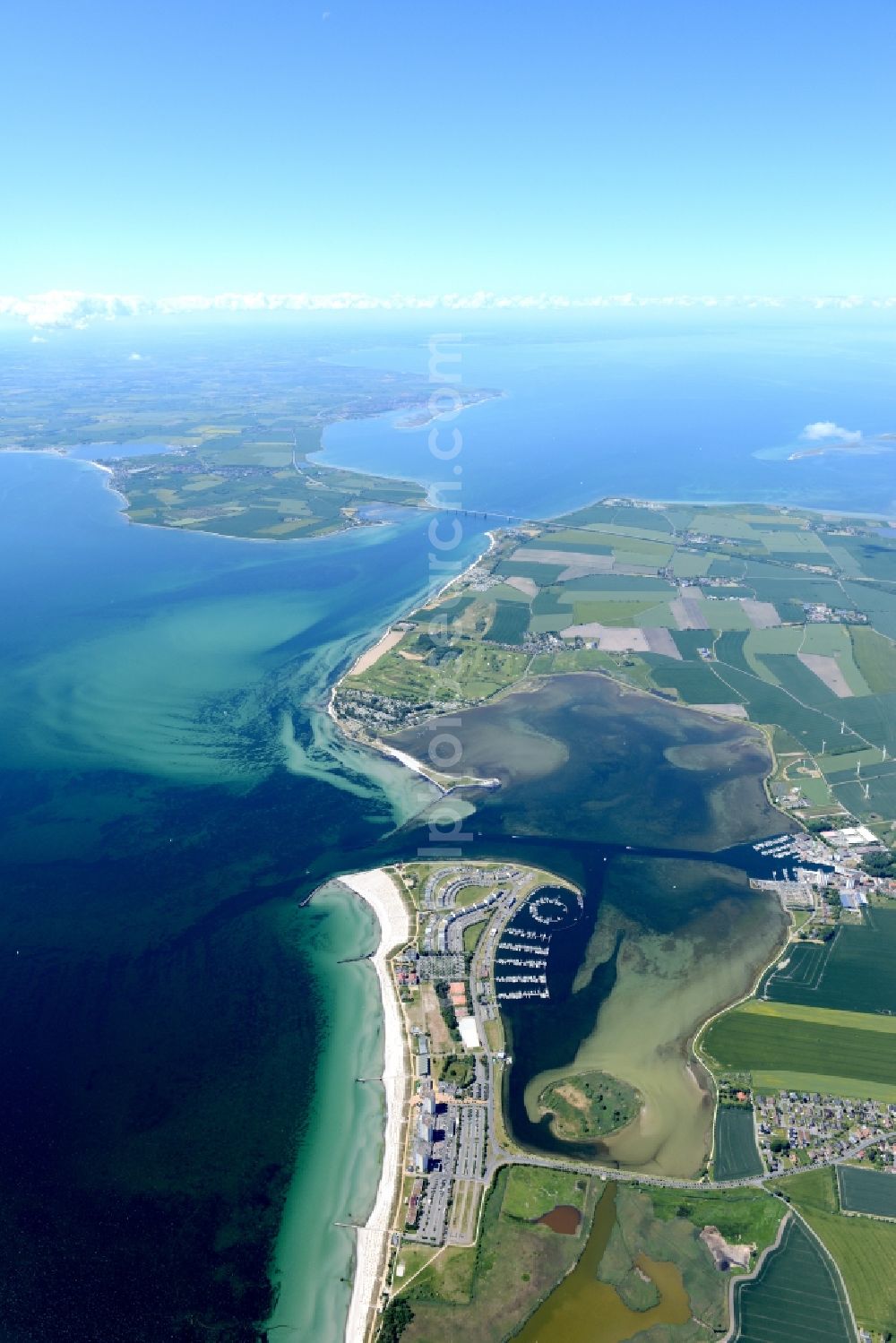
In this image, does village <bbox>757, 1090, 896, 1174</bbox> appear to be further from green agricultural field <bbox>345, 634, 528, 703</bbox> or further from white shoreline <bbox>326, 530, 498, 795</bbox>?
green agricultural field <bbox>345, 634, 528, 703</bbox>

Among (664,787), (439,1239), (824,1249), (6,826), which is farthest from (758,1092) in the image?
(6,826)

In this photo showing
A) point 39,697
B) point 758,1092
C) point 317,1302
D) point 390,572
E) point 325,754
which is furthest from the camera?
point 390,572

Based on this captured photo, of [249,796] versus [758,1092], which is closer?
[758,1092]

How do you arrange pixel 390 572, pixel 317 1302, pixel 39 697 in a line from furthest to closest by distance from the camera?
pixel 390 572 → pixel 39 697 → pixel 317 1302

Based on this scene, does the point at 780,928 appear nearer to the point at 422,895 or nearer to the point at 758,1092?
the point at 758,1092

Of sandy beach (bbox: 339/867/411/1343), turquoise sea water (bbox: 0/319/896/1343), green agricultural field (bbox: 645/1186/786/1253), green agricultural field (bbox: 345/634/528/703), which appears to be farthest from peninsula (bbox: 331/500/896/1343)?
turquoise sea water (bbox: 0/319/896/1343)
